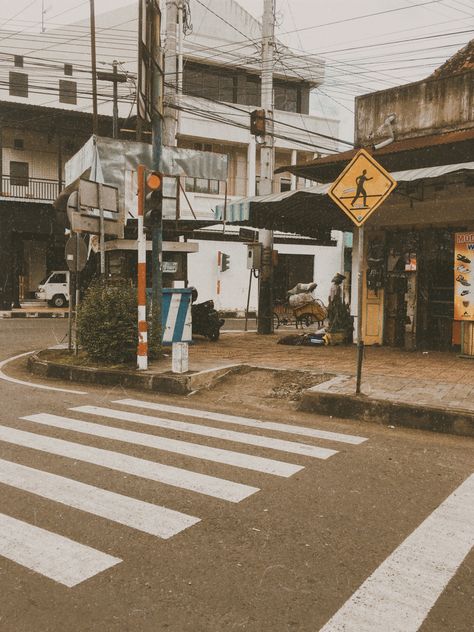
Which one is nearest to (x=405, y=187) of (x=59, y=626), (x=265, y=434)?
(x=265, y=434)

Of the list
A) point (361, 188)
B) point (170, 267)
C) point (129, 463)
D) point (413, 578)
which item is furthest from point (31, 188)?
point (413, 578)

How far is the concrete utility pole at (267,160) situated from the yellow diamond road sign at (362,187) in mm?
8584

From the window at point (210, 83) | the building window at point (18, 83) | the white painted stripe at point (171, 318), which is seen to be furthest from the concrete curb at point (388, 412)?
the building window at point (18, 83)

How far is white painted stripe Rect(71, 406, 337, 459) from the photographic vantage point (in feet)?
19.0

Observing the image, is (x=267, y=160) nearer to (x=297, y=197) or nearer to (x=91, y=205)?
(x=297, y=197)

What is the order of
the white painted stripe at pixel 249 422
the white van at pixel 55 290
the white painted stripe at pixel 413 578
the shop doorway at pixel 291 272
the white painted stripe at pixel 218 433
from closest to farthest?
the white painted stripe at pixel 413 578
the white painted stripe at pixel 218 433
the white painted stripe at pixel 249 422
the white van at pixel 55 290
the shop doorway at pixel 291 272

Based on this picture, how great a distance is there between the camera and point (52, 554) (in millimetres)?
3520

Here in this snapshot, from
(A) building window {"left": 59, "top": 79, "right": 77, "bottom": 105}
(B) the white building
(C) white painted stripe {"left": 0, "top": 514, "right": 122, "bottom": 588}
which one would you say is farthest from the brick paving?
(A) building window {"left": 59, "top": 79, "right": 77, "bottom": 105}

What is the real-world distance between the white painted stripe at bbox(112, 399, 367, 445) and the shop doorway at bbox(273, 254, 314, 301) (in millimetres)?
24872

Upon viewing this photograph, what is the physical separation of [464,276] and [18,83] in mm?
26989

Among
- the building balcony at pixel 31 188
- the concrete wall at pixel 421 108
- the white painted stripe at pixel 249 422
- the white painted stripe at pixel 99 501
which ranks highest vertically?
the building balcony at pixel 31 188

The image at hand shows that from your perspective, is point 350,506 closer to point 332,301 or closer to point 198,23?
point 332,301

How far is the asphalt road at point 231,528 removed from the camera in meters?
2.95

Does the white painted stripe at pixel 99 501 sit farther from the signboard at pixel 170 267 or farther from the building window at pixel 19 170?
the building window at pixel 19 170
